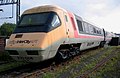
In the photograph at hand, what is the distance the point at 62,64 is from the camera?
12602mm

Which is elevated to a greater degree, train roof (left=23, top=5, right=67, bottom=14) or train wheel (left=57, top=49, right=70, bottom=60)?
train roof (left=23, top=5, right=67, bottom=14)

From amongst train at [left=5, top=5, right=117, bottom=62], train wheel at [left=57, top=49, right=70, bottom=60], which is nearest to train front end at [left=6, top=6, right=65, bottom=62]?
train at [left=5, top=5, right=117, bottom=62]

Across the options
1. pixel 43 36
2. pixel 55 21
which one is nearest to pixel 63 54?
pixel 55 21

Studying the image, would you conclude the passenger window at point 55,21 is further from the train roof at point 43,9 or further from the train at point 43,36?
the train roof at point 43,9

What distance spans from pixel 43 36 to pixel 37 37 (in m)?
0.26

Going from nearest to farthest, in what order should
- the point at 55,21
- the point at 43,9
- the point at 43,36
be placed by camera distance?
the point at 43,36, the point at 55,21, the point at 43,9

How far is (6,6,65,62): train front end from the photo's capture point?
34.0ft

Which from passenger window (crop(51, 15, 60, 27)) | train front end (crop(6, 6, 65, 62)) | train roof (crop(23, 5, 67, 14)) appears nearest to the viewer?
train front end (crop(6, 6, 65, 62))

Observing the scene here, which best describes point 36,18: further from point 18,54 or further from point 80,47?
point 80,47

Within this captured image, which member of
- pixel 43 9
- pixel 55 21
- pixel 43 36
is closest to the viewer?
pixel 43 36

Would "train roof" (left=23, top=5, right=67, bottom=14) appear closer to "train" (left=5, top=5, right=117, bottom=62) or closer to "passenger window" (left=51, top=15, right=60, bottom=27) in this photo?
"train" (left=5, top=5, right=117, bottom=62)

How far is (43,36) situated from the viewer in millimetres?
10562

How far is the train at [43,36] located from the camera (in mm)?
10406

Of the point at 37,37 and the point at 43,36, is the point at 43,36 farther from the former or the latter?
the point at 37,37
